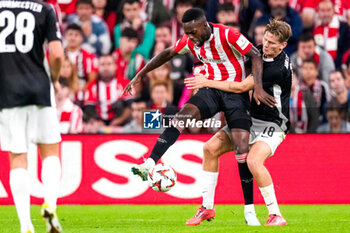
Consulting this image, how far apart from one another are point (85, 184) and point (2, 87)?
198 inches

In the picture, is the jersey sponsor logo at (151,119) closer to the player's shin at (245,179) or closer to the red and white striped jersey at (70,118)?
the red and white striped jersey at (70,118)

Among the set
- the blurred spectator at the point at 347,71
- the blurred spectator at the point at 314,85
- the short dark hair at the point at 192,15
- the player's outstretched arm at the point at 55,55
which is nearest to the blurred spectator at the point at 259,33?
the blurred spectator at the point at 314,85

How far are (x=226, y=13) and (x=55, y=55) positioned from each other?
6.49 m

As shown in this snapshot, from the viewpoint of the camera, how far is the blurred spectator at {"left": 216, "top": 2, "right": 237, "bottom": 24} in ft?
39.7

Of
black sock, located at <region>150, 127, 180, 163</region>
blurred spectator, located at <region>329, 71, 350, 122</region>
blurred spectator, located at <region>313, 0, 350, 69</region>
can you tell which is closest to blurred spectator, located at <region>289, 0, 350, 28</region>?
blurred spectator, located at <region>313, 0, 350, 69</region>

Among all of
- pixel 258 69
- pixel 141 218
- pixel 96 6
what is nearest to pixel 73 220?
pixel 141 218

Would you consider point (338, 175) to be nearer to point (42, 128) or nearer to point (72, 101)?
point (72, 101)

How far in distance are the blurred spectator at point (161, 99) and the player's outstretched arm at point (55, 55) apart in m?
5.07

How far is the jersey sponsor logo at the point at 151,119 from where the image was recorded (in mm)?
10881

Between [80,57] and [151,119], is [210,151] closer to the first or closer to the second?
[151,119]

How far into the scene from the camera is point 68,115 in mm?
11430

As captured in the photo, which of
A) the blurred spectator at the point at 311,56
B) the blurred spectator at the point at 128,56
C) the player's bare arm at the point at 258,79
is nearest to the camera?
the player's bare arm at the point at 258,79

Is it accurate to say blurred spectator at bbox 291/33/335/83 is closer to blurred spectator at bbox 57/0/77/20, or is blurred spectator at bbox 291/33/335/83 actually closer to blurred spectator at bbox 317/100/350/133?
blurred spectator at bbox 317/100/350/133

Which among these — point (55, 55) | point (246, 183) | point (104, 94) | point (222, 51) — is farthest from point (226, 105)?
point (104, 94)
